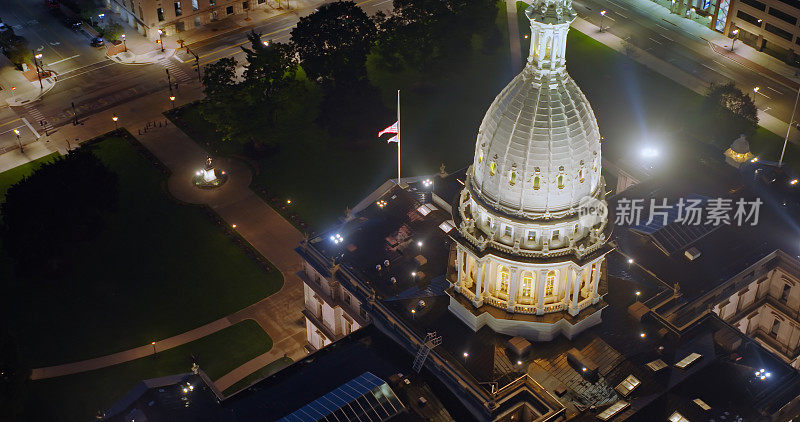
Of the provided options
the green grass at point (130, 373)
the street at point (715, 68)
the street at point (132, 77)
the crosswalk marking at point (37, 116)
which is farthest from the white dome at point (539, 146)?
the crosswalk marking at point (37, 116)

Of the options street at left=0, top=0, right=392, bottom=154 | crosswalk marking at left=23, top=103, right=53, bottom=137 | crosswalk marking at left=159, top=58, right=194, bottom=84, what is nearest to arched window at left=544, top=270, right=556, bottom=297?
street at left=0, top=0, right=392, bottom=154

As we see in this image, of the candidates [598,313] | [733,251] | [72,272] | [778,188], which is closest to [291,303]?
[72,272]

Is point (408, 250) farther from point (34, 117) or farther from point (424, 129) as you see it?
point (34, 117)

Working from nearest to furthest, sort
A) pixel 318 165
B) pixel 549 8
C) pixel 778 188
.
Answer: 1. pixel 549 8
2. pixel 778 188
3. pixel 318 165

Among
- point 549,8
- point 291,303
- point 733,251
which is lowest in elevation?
point 291,303

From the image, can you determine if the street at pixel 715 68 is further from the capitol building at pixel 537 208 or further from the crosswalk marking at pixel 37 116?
the crosswalk marking at pixel 37 116

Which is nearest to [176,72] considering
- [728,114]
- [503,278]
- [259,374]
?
[259,374]

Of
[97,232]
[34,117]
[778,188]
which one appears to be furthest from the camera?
[34,117]
